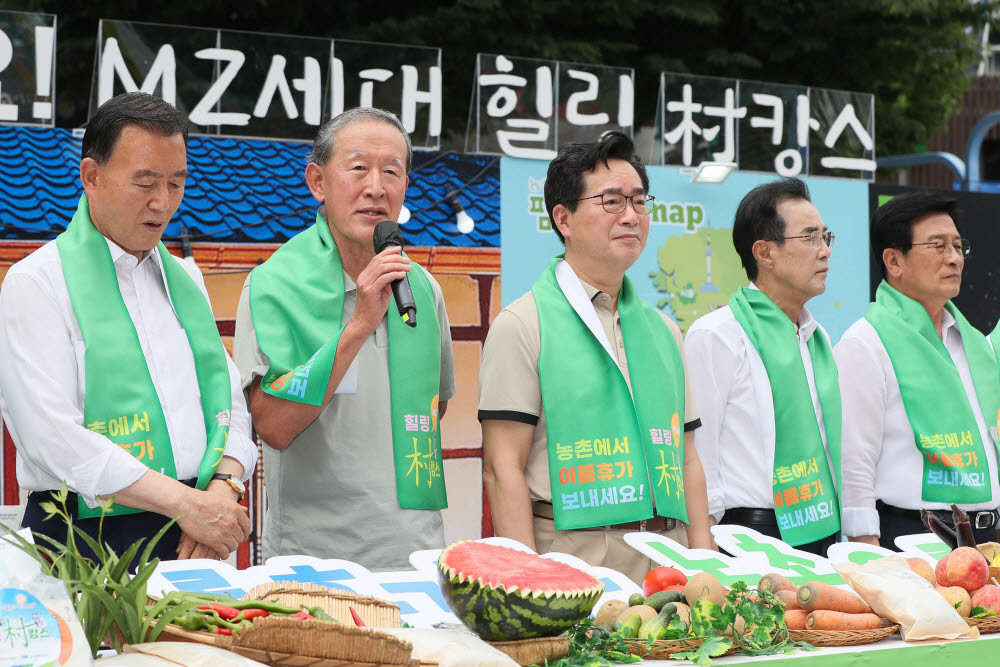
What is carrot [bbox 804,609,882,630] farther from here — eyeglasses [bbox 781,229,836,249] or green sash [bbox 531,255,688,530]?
eyeglasses [bbox 781,229,836,249]

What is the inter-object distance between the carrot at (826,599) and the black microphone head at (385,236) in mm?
1092

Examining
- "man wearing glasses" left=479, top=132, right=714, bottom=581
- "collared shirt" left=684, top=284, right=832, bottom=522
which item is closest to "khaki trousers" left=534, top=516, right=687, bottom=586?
"man wearing glasses" left=479, top=132, right=714, bottom=581

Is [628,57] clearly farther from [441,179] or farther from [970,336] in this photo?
[970,336]

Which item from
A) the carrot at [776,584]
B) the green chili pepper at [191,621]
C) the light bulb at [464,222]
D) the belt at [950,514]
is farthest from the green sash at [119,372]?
the light bulb at [464,222]

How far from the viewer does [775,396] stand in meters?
3.18

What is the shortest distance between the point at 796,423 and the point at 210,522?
1.64m

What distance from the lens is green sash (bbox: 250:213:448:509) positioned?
2.61m

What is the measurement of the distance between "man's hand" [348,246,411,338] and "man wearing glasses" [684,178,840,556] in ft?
3.51

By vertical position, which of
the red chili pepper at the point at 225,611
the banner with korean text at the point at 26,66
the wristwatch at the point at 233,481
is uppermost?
the banner with korean text at the point at 26,66

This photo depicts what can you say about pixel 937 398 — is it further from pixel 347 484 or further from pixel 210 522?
pixel 210 522

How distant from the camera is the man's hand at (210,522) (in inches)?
90.0

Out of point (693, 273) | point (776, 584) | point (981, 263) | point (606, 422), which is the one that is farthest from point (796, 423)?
point (981, 263)

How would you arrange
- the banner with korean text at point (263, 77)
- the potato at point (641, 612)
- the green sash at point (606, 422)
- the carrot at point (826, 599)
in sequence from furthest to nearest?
the banner with korean text at point (263, 77) → the green sash at point (606, 422) → the carrot at point (826, 599) → the potato at point (641, 612)

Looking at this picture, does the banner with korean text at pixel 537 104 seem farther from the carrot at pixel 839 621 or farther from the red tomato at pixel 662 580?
the carrot at pixel 839 621
